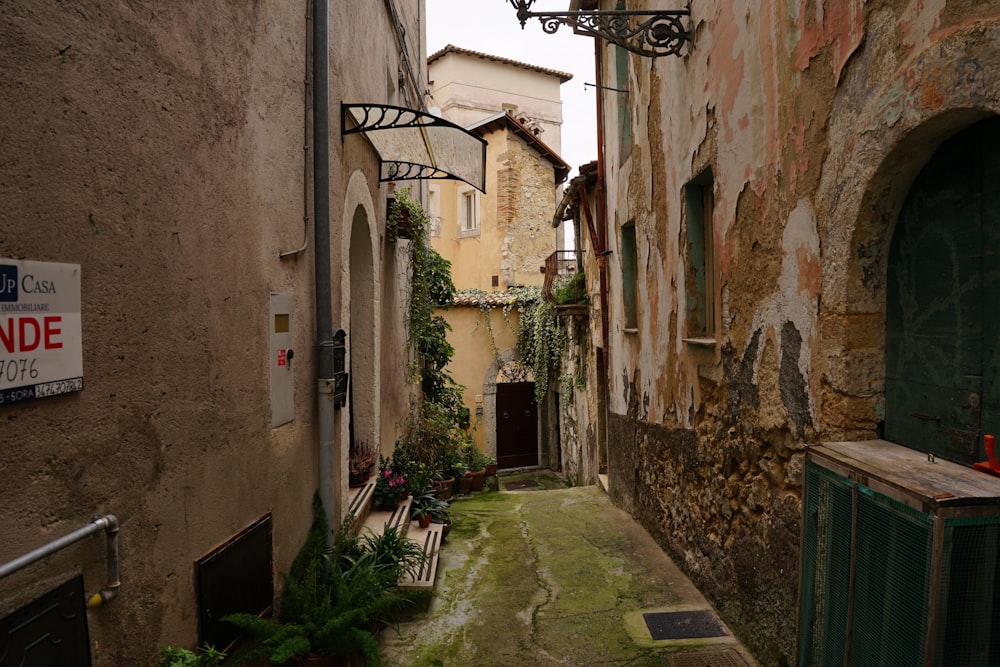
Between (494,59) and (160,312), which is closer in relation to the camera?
(160,312)

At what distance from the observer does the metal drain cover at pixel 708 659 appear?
11.9 ft

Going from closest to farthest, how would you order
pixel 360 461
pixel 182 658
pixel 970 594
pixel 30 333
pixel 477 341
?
pixel 30 333 → pixel 970 594 → pixel 182 658 → pixel 360 461 → pixel 477 341

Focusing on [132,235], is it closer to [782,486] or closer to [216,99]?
[216,99]

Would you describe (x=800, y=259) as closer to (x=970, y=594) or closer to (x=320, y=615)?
(x=970, y=594)

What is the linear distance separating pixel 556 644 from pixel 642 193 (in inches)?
169

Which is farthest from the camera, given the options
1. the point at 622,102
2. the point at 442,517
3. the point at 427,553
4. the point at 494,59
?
the point at 494,59

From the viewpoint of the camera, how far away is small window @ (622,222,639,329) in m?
7.43

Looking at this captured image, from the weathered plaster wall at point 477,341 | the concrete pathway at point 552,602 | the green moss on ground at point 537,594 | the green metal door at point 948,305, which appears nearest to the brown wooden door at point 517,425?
the weathered plaster wall at point 477,341

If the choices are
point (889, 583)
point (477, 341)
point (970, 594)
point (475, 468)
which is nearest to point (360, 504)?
point (889, 583)

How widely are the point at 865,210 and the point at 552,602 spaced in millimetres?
3319

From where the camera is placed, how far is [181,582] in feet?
8.27

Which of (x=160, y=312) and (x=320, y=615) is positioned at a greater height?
(x=160, y=312)

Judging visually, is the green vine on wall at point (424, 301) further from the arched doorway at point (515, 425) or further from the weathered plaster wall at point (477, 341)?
the arched doorway at point (515, 425)

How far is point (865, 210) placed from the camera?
8.85 feet
